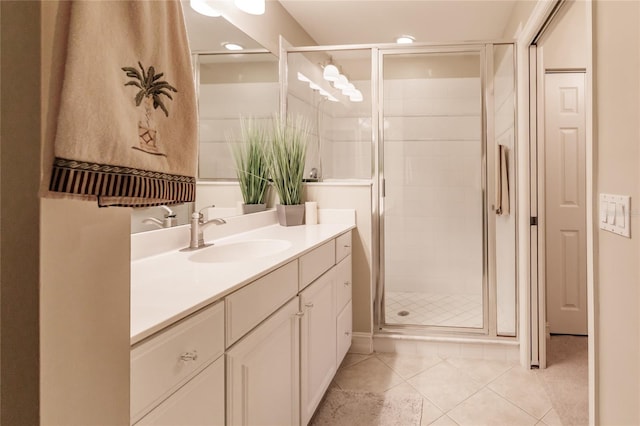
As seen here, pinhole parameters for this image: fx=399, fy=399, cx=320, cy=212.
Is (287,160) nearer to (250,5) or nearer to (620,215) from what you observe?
(250,5)

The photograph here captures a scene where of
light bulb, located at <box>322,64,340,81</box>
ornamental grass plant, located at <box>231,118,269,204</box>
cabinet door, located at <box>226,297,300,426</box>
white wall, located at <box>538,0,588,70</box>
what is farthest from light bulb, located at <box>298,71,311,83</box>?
cabinet door, located at <box>226,297,300,426</box>

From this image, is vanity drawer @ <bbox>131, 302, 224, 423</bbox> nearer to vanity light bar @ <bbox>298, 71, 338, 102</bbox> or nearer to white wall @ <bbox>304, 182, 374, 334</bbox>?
white wall @ <bbox>304, 182, 374, 334</bbox>

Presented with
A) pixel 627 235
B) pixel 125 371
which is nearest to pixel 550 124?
pixel 627 235

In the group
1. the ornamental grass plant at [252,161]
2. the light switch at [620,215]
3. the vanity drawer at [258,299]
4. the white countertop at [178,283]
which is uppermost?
the ornamental grass plant at [252,161]

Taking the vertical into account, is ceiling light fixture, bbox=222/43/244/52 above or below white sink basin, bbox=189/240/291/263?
above

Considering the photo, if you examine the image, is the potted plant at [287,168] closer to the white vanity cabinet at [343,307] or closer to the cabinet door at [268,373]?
the white vanity cabinet at [343,307]

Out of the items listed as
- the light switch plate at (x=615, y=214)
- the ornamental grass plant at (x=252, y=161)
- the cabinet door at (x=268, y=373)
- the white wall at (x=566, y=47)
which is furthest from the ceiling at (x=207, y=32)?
the white wall at (x=566, y=47)

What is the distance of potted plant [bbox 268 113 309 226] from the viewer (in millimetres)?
2545

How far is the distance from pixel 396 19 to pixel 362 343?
2429mm

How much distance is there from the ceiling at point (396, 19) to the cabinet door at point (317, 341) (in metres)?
1.94

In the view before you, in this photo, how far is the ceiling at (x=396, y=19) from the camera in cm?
281

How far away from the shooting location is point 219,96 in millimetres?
2035

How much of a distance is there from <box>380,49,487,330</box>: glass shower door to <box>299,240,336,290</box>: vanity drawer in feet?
2.71

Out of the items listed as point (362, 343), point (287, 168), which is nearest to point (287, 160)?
point (287, 168)
